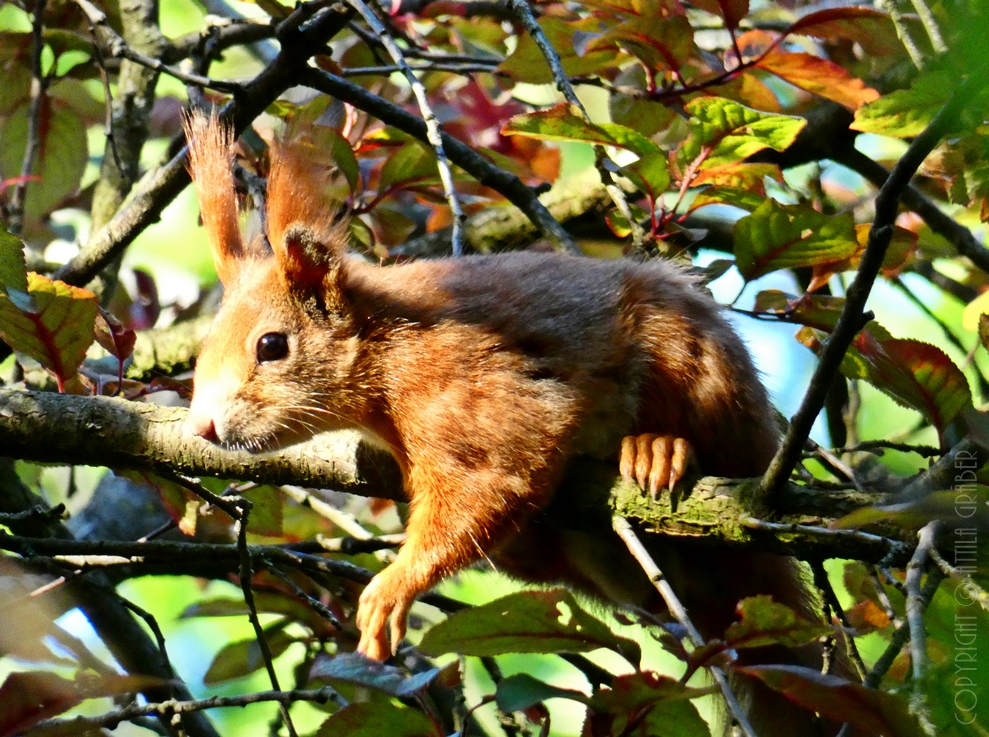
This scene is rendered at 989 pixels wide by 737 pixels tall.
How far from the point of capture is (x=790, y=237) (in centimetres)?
226

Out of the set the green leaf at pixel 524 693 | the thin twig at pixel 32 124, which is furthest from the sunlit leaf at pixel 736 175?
the thin twig at pixel 32 124

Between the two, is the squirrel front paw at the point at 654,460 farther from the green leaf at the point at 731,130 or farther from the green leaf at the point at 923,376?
the green leaf at the point at 731,130

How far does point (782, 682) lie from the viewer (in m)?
1.28

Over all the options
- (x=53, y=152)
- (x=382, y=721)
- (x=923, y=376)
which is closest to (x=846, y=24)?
(x=923, y=376)

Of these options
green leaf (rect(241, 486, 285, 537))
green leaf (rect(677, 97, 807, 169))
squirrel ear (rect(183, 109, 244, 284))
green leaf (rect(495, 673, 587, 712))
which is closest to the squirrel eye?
squirrel ear (rect(183, 109, 244, 284))

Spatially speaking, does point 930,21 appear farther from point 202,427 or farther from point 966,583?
point 202,427

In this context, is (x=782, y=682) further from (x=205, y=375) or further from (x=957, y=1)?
(x=205, y=375)

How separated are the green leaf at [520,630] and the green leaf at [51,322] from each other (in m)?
1.21

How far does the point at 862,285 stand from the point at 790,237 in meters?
1.04

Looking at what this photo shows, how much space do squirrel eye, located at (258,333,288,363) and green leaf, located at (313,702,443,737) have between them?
104 cm

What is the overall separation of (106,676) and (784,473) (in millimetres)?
1335

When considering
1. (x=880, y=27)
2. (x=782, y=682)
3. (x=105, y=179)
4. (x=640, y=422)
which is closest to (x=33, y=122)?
(x=105, y=179)

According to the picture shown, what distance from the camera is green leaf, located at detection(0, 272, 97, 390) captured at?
Answer: 2.10m

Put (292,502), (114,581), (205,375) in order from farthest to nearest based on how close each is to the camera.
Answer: (292,502) < (114,581) < (205,375)
